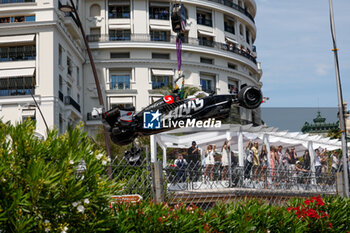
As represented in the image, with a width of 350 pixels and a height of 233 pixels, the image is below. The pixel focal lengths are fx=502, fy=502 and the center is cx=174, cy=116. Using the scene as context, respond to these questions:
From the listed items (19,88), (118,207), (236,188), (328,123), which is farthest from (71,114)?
(328,123)

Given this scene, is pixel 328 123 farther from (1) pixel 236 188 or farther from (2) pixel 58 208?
(2) pixel 58 208

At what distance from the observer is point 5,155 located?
16.2ft

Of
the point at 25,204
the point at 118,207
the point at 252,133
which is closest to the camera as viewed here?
the point at 25,204

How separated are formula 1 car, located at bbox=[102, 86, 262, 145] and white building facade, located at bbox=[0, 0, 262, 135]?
1070 inches

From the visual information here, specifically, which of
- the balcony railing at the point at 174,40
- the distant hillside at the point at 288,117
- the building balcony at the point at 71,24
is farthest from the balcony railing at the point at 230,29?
the building balcony at the point at 71,24

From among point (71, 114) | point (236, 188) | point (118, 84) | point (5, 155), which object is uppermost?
point (118, 84)

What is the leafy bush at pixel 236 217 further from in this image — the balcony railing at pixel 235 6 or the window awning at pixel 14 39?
the balcony railing at pixel 235 6

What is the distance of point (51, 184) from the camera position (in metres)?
4.71

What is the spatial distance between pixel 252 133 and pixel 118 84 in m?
33.8

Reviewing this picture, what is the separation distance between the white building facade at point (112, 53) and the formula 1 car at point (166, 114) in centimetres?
2717

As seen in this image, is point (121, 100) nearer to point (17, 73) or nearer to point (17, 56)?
point (17, 56)

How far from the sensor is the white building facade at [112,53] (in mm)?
40469

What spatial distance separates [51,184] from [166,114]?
841 centimetres

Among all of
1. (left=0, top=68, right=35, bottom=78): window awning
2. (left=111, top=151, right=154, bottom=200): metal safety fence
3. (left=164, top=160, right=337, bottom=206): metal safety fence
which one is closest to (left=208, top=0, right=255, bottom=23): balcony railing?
(left=0, top=68, right=35, bottom=78): window awning
